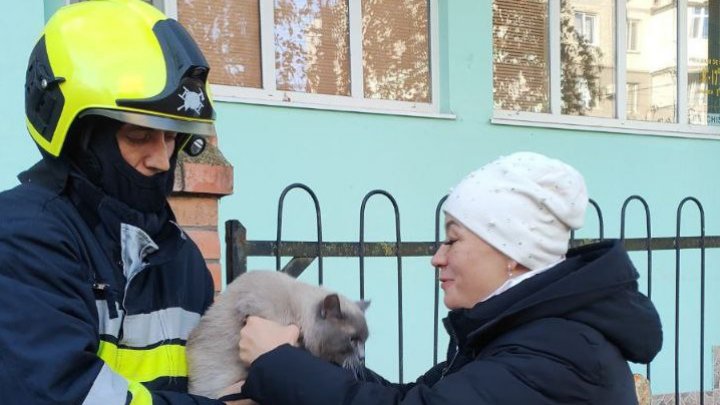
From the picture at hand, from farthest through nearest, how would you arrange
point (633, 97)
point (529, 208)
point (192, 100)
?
point (633, 97), point (529, 208), point (192, 100)

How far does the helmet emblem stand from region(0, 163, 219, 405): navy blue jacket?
289 mm

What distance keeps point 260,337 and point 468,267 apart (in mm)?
585

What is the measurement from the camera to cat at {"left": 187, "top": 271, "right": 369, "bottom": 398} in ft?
6.55

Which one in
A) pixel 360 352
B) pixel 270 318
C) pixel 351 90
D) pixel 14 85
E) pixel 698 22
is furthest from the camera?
pixel 698 22

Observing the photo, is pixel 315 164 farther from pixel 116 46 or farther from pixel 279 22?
pixel 116 46

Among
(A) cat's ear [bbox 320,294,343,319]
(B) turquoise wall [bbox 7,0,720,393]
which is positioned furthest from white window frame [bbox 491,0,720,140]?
(A) cat's ear [bbox 320,294,343,319]

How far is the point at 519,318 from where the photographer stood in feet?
5.99

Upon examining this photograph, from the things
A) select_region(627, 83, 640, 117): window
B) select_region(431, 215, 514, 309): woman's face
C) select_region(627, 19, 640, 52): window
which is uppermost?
select_region(627, 19, 640, 52): window

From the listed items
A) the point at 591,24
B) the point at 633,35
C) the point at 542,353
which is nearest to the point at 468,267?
the point at 542,353

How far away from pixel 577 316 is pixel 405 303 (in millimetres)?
4363

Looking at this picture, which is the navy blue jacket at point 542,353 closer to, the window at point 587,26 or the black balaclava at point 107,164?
the black balaclava at point 107,164

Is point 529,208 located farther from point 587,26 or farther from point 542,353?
point 587,26

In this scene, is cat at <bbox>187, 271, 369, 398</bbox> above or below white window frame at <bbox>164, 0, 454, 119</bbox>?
below

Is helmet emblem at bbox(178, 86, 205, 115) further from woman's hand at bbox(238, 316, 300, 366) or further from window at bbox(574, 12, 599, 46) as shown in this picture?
window at bbox(574, 12, 599, 46)
